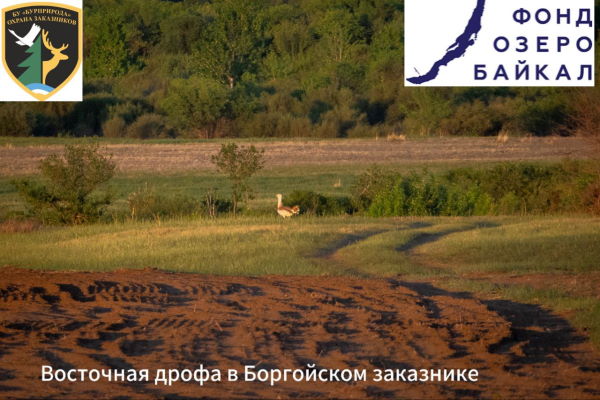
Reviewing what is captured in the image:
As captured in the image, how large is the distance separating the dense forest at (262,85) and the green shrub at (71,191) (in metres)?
24.3

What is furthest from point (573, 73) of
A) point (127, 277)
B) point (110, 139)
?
point (110, 139)

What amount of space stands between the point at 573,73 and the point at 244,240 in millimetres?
14267

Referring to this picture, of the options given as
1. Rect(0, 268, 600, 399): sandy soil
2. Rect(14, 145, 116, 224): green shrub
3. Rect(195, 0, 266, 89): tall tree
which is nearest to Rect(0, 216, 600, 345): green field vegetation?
Rect(0, 268, 600, 399): sandy soil

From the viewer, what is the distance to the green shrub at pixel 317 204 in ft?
80.1

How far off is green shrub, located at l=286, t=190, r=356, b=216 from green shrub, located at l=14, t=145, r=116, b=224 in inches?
194

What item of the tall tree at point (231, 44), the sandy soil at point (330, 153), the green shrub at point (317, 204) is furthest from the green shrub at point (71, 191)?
the tall tree at point (231, 44)

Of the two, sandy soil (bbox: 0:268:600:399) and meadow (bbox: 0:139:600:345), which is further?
meadow (bbox: 0:139:600:345)

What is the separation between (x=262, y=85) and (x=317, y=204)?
41.4 metres

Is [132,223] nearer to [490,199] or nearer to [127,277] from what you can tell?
[127,277]

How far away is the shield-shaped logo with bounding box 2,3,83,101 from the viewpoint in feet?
84.6

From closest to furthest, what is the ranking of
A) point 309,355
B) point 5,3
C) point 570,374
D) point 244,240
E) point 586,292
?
point 570,374, point 309,355, point 586,292, point 244,240, point 5,3

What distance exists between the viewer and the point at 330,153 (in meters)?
40.8

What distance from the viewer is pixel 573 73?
27031 millimetres

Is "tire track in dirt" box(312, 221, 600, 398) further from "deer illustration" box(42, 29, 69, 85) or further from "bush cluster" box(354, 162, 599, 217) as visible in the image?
"deer illustration" box(42, 29, 69, 85)
